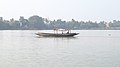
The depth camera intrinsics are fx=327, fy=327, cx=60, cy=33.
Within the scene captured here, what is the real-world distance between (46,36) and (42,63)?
63096 mm

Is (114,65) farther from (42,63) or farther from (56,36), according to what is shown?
(56,36)

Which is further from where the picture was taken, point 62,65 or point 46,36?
point 46,36

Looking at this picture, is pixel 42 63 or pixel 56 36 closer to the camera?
pixel 42 63

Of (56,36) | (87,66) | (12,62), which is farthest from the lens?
(56,36)

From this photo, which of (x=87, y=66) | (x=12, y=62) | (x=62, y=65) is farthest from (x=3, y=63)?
(x=87, y=66)

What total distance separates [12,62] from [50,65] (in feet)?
11.8

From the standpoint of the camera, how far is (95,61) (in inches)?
1151

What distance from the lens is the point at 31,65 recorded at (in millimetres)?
26922

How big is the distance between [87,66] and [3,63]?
716 cm

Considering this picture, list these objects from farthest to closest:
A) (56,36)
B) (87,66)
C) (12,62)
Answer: (56,36) → (12,62) → (87,66)

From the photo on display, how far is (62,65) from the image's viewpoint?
26.8m

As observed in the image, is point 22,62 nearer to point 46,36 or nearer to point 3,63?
point 3,63

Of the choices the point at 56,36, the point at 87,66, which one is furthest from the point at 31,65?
the point at 56,36

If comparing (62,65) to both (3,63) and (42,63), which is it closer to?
(42,63)
